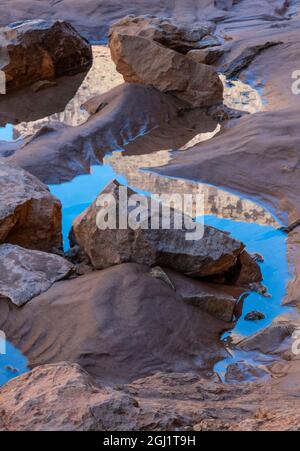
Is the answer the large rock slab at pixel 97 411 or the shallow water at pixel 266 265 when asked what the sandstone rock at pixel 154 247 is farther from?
the large rock slab at pixel 97 411

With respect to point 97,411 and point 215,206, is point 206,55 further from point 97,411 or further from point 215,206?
point 97,411

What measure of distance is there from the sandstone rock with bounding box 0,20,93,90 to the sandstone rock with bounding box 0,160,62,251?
4089 mm

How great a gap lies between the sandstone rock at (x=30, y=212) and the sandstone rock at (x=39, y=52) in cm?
409

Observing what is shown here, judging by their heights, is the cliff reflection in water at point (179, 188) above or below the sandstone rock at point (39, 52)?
below

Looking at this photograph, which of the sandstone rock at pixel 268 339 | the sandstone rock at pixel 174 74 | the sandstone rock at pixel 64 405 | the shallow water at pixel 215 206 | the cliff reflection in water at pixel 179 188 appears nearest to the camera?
the sandstone rock at pixel 64 405

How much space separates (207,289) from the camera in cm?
433

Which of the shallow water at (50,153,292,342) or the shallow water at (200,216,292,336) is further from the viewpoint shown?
the shallow water at (50,153,292,342)

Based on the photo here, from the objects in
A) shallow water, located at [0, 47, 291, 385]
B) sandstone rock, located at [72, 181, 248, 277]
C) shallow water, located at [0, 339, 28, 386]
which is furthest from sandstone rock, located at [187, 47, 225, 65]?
shallow water, located at [0, 339, 28, 386]

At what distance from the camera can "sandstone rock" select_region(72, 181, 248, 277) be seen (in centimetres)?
423

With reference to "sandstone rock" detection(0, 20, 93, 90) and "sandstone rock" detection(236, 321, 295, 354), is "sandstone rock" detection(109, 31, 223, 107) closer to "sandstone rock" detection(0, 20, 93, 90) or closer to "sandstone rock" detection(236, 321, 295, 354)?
"sandstone rock" detection(0, 20, 93, 90)

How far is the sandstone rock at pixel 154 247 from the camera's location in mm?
4230

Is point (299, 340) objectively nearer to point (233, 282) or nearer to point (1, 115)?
point (233, 282)

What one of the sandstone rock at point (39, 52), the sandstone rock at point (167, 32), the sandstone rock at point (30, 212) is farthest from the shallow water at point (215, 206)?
the sandstone rock at point (167, 32)

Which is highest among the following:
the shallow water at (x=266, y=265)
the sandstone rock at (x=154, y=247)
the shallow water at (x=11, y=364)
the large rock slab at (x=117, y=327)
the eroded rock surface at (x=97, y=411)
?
the eroded rock surface at (x=97, y=411)
